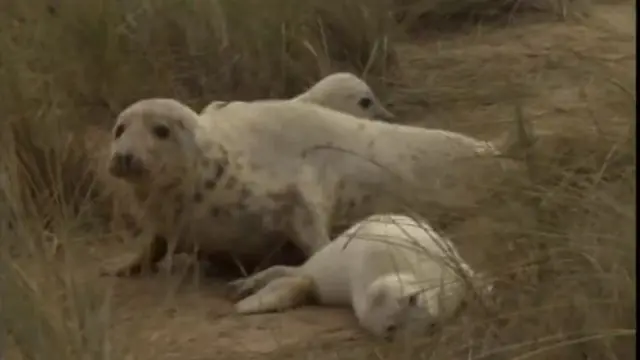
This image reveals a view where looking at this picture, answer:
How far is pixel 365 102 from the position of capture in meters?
2.15

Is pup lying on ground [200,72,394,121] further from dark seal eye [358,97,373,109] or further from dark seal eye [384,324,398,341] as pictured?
dark seal eye [384,324,398,341]

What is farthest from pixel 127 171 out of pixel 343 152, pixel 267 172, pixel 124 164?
pixel 343 152

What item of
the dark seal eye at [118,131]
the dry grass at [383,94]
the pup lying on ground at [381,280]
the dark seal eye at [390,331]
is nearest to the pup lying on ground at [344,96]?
the dry grass at [383,94]

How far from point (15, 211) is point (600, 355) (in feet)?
2.16

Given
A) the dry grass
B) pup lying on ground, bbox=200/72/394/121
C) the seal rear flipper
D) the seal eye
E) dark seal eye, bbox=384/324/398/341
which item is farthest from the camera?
pup lying on ground, bbox=200/72/394/121

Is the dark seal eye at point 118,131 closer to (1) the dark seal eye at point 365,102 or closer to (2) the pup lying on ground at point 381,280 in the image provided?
(2) the pup lying on ground at point 381,280

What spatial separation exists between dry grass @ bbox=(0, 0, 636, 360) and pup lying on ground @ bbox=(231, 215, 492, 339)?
4 centimetres

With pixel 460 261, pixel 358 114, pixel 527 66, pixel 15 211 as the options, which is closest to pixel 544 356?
pixel 460 261

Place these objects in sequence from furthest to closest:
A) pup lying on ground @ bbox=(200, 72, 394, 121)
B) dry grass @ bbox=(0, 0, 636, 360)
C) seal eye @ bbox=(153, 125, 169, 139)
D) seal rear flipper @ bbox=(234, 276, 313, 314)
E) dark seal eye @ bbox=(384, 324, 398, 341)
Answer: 1. pup lying on ground @ bbox=(200, 72, 394, 121)
2. seal eye @ bbox=(153, 125, 169, 139)
3. seal rear flipper @ bbox=(234, 276, 313, 314)
4. dark seal eye @ bbox=(384, 324, 398, 341)
5. dry grass @ bbox=(0, 0, 636, 360)

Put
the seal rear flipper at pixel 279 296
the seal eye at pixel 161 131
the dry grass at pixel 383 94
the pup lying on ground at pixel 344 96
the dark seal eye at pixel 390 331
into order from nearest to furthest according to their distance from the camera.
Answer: the dry grass at pixel 383 94 < the dark seal eye at pixel 390 331 < the seal rear flipper at pixel 279 296 < the seal eye at pixel 161 131 < the pup lying on ground at pixel 344 96

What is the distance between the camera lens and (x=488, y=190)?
1.60 meters

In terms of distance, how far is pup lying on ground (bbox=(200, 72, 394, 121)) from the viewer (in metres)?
2.07

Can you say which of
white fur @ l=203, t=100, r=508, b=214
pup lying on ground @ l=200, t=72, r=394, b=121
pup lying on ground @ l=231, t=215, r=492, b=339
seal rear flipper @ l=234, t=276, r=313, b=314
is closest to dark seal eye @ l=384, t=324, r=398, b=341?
pup lying on ground @ l=231, t=215, r=492, b=339

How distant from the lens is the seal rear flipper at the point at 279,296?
160cm
